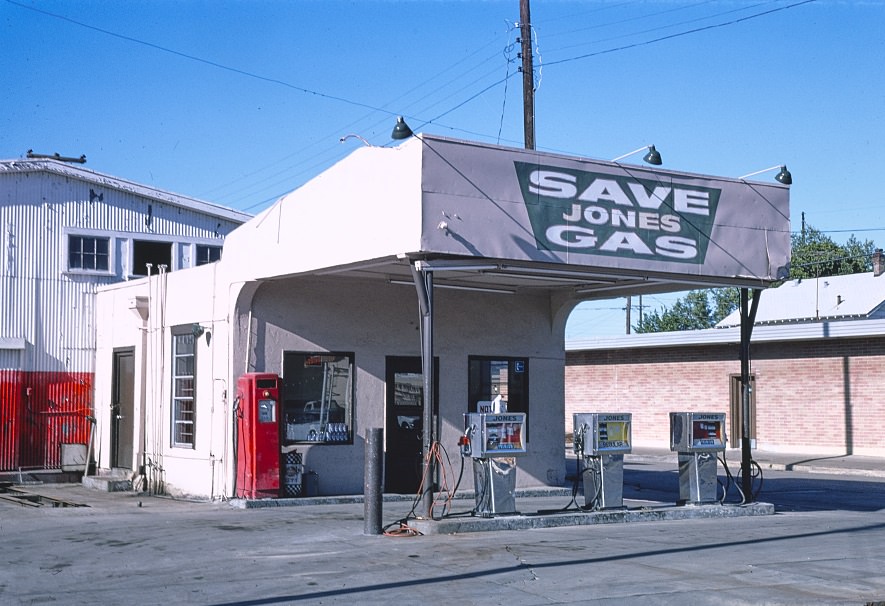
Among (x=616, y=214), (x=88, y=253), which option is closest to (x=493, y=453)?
(x=616, y=214)

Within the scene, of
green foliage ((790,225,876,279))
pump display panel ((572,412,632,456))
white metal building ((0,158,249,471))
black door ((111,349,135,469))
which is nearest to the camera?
pump display panel ((572,412,632,456))

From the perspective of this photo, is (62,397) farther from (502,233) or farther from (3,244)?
(502,233)

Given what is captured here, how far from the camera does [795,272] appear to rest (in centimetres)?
6862

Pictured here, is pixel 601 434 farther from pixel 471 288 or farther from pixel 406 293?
pixel 406 293

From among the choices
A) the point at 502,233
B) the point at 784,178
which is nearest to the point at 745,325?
the point at 784,178

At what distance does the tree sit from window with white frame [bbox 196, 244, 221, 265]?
4716 cm

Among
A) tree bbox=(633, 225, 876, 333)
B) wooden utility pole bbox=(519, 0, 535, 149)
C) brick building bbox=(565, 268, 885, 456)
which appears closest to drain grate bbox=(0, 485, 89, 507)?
wooden utility pole bbox=(519, 0, 535, 149)

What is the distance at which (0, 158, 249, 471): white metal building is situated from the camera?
21.6 metres

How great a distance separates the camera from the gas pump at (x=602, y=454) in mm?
16094

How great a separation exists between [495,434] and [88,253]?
462 inches

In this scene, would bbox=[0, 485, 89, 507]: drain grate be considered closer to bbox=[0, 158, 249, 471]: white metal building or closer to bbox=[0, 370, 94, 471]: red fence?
bbox=[0, 370, 94, 471]: red fence

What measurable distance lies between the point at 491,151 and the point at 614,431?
466 cm

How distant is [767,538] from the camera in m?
14.0

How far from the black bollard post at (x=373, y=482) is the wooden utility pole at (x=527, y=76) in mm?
13649
